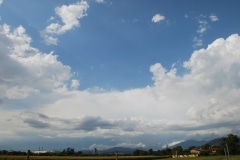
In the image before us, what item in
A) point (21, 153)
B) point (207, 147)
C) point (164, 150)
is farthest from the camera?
point (207, 147)

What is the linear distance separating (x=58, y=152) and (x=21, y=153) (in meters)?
23.5

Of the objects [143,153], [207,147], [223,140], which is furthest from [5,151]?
[207,147]

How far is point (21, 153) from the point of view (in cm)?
11025

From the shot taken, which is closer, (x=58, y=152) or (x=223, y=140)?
(x=58, y=152)

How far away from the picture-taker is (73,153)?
431ft

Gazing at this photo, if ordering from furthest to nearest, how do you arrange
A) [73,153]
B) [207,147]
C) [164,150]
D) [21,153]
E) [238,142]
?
1. [207,147]
2. [164,150]
3. [238,142]
4. [73,153]
5. [21,153]

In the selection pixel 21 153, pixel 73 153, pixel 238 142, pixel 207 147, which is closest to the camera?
pixel 21 153

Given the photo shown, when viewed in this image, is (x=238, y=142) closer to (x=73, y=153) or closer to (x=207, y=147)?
(x=207, y=147)

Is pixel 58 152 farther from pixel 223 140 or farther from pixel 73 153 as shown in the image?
pixel 223 140

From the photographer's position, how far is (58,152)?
432ft

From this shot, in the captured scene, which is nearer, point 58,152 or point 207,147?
point 58,152

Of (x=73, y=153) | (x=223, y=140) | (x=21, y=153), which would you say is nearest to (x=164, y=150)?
(x=223, y=140)

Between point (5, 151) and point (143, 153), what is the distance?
70.5 m

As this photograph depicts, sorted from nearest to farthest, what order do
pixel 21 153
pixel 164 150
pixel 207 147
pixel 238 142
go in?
pixel 21 153 < pixel 238 142 < pixel 164 150 < pixel 207 147
